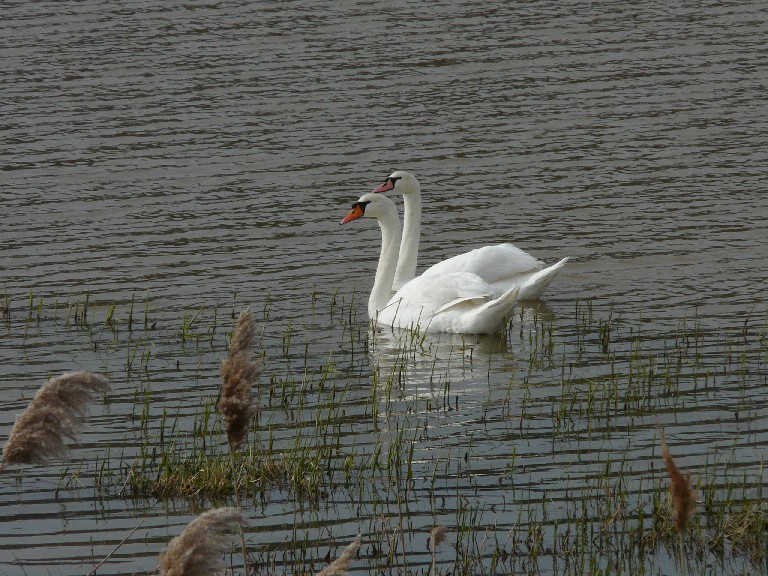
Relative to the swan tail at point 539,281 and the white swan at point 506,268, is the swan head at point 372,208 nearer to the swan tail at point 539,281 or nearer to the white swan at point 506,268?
the white swan at point 506,268

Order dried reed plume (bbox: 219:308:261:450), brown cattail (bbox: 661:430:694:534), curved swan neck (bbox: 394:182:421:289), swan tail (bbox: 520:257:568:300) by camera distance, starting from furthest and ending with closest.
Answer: curved swan neck (bbox: 394:182:421:289)
swan tail (bbox: 520:257:568:300)
dried reed plume (bbox: 219:308:261:450)
brown cattail (bbox: 661:430:694:534)

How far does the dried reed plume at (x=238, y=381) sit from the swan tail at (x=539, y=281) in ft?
26.8

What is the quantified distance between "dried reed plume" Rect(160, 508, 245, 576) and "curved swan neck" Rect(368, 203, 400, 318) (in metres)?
8.98

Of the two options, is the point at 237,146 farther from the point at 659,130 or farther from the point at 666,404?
the point at 666,404

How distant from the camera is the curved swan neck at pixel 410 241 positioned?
15.1m

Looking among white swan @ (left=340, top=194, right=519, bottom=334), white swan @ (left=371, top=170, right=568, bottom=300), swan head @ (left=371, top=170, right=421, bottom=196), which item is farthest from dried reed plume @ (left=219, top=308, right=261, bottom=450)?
swan head @ (left=371, top=170, right=421, bottom=196)

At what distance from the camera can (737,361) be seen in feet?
36.1

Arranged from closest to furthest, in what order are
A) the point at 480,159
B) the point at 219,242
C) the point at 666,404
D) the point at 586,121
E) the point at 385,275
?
the point at 666,404
the point at 385,275
the point at 219,242
the point at 480,159
the point at 586,121

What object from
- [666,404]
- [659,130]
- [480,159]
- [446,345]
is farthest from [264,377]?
[659,130]

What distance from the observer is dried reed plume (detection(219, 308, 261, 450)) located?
5297mm

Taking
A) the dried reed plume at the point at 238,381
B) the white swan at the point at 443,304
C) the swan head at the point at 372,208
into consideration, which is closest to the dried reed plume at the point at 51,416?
the dried reed plume at the point at 238,381

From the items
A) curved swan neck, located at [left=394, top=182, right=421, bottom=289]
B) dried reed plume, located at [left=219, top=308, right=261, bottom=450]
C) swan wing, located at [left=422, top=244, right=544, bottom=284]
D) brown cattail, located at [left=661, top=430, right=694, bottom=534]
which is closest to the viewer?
brown cattail, located at [left=661, top=430, right=694, bottom=534]

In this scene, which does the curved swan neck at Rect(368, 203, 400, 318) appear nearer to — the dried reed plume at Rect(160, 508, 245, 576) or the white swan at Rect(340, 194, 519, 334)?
the white swan at Rect(340, 194, 519, 334)

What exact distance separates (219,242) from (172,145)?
13.9ft
